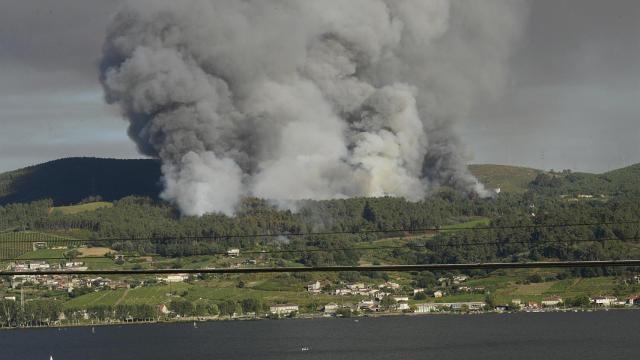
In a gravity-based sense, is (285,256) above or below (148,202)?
below

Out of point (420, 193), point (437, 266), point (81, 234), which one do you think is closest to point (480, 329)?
point (81, 234)

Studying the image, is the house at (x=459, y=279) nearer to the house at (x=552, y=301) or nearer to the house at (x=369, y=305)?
the house at (x=369, y=305)

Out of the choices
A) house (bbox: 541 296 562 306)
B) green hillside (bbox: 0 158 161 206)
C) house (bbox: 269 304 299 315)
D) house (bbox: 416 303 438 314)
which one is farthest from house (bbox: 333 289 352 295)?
green hillside (bbox: 0 158 161 206)

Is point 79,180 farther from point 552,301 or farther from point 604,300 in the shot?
point 604,300

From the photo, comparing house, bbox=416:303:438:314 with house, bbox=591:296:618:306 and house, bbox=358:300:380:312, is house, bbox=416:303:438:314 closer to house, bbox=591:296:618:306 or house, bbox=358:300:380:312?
house, bbox=358:300:380:312

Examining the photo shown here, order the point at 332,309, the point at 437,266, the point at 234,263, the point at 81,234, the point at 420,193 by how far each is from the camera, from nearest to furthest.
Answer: the point at 437,266 < the point at 81,234 < the point at 234,263 < the point at 332,309 < the point at 420,193

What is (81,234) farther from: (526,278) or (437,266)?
(437,266)
